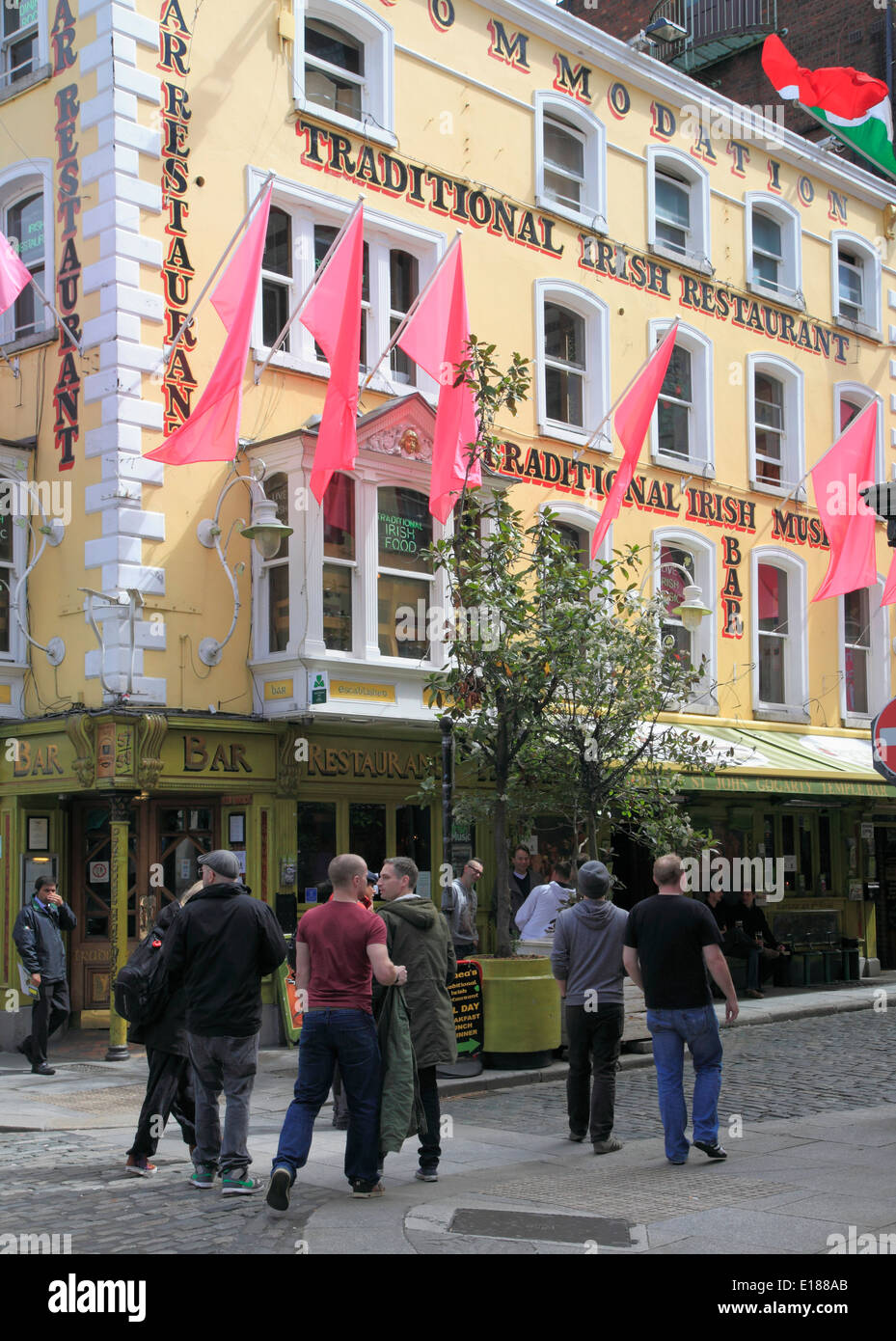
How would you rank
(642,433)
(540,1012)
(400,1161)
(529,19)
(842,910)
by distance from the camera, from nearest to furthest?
(400,1161), (540,1012), (642,433), (529,19), (842,910)

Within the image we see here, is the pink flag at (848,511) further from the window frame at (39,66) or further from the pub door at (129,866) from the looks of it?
the window frame at (39,66)

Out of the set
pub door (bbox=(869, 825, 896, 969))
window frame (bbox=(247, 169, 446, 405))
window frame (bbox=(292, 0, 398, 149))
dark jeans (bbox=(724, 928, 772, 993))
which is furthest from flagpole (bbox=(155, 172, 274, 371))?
pub door (bbox=(869, 825, 896, 969))

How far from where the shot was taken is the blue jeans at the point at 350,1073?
25.5ft

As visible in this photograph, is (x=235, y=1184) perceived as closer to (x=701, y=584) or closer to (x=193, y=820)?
(x=193, y=820)

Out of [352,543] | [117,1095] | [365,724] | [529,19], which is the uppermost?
[529,19]

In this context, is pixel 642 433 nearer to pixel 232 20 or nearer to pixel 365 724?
pixel 365 724

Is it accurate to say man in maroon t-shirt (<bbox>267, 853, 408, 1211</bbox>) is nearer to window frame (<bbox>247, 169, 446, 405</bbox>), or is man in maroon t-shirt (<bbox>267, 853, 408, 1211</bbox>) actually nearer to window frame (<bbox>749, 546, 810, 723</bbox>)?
window frame (<bbox>247, 169, 446, 405</bbox>)

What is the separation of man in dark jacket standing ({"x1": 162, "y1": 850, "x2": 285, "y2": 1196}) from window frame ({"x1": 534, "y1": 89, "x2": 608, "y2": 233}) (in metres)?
14.1

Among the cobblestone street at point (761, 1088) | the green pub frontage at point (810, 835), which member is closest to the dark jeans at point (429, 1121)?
the cobblestone street at point (761, 1088)

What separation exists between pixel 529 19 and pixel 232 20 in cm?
524

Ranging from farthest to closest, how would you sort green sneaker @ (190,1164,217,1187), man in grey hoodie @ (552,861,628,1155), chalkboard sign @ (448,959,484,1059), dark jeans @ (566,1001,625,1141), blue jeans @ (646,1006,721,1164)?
chalkboard sign @ (448,959,484,1059), man in grey hoodie @ (552,861,628,1155), dark jeans @ (566,1001,625,1141), blue jeans @ (646,1006,721,1164), green sneaker @ (190,1164,217,1187)

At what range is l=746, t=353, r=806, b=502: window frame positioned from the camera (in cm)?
2338

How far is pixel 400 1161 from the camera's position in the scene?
9117 mm

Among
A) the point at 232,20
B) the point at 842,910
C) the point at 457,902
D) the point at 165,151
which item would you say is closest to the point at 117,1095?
the point at 457,902
